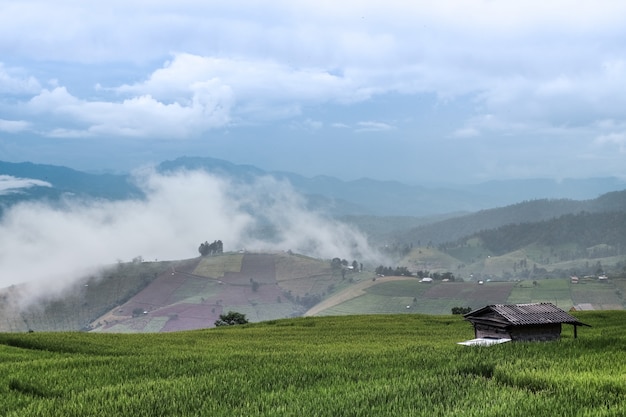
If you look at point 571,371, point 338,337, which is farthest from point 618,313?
point 571,371

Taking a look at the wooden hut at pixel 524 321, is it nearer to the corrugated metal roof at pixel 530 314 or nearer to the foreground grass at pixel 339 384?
the corrugated metal roof at pixel 530 314

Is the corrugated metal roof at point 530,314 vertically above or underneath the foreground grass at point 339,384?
underneath

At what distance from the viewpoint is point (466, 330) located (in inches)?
2613

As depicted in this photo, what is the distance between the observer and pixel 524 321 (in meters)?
42.9

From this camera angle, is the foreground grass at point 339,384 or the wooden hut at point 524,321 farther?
the wooden hut at point 524,321

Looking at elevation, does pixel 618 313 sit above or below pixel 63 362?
below

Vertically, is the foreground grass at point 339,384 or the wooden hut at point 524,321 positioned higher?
the foreground grass at point 339,384

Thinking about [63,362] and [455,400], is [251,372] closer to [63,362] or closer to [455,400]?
[455,400]

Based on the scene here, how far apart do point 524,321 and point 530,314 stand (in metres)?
1.28

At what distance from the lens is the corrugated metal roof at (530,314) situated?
4294 cm

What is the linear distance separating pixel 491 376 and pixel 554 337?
84.8 feet

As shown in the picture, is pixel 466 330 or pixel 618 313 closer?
pixel 466 330

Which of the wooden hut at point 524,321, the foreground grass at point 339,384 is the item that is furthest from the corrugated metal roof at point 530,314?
the foreground grass at point 339,384

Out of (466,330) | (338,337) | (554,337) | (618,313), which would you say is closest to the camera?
(554,337)
